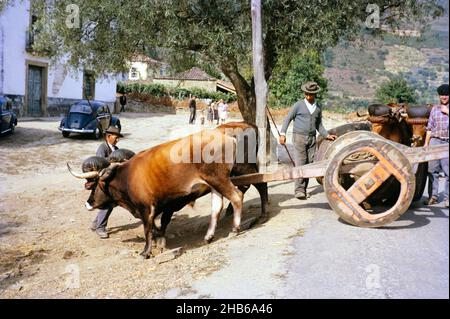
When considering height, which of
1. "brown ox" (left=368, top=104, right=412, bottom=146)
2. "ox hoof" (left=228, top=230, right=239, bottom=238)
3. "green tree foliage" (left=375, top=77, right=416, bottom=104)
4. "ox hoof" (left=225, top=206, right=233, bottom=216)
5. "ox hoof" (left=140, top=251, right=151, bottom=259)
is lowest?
"ox hoof" (left=140, top=251, right=151, bottom=259)

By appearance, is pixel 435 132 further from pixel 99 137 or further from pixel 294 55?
pixel 99 137

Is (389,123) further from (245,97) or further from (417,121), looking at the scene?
(245,97)

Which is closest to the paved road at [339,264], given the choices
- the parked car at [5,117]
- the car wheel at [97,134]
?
the parked car at [5,117]

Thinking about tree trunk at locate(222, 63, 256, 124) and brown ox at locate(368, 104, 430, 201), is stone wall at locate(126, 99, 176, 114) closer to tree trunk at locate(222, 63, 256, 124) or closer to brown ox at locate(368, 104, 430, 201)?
tree trunk at locate(222, 63, 256, 124)

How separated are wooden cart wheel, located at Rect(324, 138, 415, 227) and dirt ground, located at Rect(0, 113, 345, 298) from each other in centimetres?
76

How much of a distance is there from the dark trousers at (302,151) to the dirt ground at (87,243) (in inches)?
15.6

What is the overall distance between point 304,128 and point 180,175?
88.3 inches

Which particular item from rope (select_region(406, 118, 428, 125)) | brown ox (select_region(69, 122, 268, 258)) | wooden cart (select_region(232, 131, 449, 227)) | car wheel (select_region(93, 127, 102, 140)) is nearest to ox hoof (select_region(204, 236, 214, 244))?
brown ox (select_region(69, 122, 268, 258))

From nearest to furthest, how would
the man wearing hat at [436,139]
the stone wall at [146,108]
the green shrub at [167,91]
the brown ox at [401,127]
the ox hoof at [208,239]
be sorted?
the man wearing hat at [436,139] → the ox hoof at [208,239] → the brown ox at [401,127] → the stone wall at [146,108] → the green shrub at [167,91]

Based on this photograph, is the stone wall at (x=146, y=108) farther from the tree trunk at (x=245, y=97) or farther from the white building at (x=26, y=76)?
the tree trunk at (x=245, y=97)

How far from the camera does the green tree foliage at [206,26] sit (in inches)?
387

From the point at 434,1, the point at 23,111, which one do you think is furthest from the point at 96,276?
the point at 23,111

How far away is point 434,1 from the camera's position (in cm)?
1087

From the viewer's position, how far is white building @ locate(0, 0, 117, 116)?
2408 centimetres
